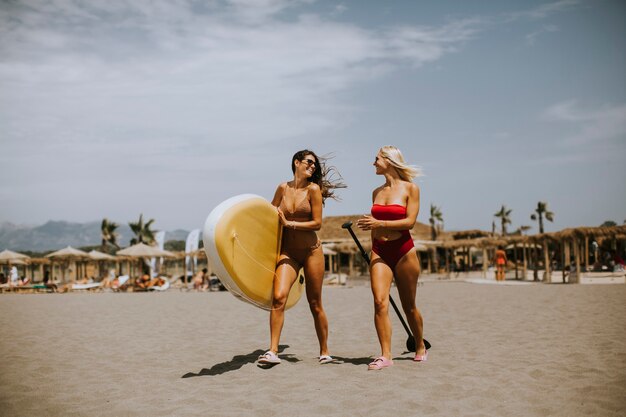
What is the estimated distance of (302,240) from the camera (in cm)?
516

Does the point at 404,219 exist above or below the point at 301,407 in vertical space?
above

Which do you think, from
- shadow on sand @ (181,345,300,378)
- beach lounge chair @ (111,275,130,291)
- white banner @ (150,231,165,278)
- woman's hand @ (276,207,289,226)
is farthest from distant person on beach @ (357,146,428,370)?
white banner @ (150,231,165,278)

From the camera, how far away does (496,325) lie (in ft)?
26.6

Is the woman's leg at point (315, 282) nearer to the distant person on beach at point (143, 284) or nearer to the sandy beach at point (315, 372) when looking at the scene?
the sandy beach at point (315, 372)

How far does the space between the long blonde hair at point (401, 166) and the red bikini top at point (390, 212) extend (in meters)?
0.33

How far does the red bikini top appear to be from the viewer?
4.92 meters

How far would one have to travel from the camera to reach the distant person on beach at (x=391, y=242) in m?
4.82

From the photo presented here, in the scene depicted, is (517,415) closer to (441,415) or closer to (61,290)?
(441,415)

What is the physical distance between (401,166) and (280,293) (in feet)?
4.83

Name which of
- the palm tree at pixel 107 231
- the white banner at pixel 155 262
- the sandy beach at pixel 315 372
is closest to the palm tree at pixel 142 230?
the palm tree at pixel 107 231

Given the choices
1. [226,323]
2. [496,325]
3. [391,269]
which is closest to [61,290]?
[226,323]

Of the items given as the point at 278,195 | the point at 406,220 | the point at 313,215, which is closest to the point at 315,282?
the point at 313,215

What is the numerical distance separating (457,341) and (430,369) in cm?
186

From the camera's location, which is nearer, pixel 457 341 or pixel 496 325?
pixel 457 341
